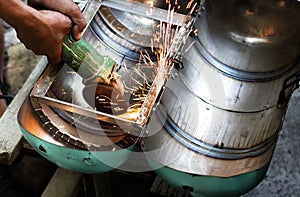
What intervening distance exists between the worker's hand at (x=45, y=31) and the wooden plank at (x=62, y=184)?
2.18 feet

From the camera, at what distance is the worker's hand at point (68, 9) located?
2053mm

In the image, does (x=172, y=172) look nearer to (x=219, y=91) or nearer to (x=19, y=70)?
(x=219, y=91)

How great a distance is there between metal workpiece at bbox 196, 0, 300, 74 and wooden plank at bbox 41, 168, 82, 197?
879mm

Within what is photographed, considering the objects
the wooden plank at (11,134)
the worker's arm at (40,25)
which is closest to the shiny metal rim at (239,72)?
the worker's arm at (40,25)

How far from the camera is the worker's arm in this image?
6.26 feet

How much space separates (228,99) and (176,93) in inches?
10.4

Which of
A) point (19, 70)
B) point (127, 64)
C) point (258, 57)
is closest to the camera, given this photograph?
point (127, 64)

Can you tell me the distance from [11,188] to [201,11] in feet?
4.27

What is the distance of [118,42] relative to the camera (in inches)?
95.9

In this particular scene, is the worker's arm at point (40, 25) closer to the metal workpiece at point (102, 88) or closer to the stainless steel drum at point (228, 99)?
the metal workpiece at point (102, 88)

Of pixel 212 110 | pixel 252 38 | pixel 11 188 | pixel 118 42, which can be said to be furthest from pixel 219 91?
pixel 11 188

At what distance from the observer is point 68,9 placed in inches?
81.0

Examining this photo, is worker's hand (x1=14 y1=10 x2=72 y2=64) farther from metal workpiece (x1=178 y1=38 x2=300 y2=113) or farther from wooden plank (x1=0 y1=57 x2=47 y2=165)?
metal workpiece (x1=178 y1=38 x2=300 y2=113)

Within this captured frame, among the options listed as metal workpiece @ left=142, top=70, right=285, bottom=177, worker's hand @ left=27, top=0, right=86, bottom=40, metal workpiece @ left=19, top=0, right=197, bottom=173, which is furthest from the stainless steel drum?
worker's hand @ left=27, top=0, right=86, bottom=40
